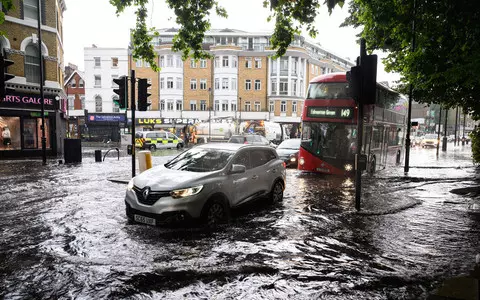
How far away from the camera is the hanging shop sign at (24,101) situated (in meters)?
20.7

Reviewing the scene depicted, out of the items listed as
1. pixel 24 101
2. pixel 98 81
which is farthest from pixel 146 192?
pixel 98 81

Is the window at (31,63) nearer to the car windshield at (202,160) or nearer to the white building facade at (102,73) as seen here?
the car windshield at (202,160)

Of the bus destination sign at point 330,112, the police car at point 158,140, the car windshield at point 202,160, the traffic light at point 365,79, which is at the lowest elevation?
the police car at point 158,140

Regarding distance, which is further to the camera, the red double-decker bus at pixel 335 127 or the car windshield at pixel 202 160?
the red double-decker bus at pixel 335 127

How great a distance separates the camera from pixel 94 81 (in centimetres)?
4962

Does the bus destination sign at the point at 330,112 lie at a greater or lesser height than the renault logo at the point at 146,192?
greater

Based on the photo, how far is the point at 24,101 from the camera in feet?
70.1

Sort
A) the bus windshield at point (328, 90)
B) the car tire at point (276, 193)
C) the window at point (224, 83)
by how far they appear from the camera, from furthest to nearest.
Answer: the window at point (224, 83)
the bus windshield at point (328, 90)
the car tire at point (276, 193)

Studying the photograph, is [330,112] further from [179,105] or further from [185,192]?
[179,105]

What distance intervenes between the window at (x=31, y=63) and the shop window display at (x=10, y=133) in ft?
9.22

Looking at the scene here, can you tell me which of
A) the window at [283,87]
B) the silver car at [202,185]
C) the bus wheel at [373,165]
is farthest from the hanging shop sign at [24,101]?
the window at [283,87]

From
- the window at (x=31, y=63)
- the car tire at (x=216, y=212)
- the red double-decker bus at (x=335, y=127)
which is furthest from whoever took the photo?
the window at (x=31, y=63)

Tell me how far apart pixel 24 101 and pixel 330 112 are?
19.3 meters

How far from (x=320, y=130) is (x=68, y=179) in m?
10.3
